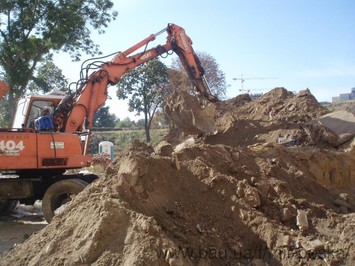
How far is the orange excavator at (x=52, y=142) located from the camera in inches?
354

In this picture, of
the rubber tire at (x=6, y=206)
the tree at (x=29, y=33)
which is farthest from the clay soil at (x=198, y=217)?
the tree at (x=29, y=33)

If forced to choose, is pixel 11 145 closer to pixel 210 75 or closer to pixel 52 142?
pixel 52 142

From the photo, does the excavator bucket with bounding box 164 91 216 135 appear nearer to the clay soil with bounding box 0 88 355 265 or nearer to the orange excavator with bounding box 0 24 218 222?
the orange excavator with bounding box 0 24 218 222

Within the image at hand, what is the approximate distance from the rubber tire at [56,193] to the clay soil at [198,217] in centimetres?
236

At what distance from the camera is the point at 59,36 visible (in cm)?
1881

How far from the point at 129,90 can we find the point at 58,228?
72.9ft

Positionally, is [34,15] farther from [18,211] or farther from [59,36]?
[18,211]

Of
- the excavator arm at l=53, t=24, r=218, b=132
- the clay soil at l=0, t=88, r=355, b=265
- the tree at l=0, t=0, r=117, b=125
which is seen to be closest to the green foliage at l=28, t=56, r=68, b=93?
the tree at l=0, t=0, r=117, b=125

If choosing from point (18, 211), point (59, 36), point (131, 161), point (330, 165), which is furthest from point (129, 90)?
point (131, 161)

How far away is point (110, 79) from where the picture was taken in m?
11.0

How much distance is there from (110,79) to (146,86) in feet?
53.2

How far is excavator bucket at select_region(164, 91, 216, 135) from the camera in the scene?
10.9 metres

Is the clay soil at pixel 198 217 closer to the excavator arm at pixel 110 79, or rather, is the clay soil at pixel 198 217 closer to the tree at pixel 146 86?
the excavator arm at pixel 110 79

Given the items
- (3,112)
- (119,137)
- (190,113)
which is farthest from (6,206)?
(119,137)
